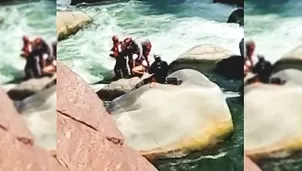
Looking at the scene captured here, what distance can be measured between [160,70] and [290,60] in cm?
33

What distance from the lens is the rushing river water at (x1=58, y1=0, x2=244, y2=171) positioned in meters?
1.42

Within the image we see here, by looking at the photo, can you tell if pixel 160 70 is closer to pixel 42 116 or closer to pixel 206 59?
pixel 206 59

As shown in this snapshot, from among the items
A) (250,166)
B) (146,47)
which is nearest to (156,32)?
(146,47)

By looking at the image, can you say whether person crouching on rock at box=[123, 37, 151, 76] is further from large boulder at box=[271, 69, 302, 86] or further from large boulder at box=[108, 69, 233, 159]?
large boulder at box=[271, 69, 302, 86]

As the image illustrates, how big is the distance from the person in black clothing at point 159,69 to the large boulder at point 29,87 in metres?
0.26

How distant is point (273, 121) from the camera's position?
1.39 metres

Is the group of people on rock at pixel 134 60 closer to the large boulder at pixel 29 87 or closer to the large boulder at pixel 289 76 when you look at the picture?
the large boulder at pixel 29 87

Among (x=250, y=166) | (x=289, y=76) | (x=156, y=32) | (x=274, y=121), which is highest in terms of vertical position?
(x=156, y=32)

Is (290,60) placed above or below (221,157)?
above

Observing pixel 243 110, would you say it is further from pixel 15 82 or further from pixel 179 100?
pixel 15 82

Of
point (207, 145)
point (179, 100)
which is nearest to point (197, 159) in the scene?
point (207, 145)

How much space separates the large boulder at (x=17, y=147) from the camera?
1.39m

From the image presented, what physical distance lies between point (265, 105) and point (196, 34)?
25 centimetres

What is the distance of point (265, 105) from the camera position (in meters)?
1.40
